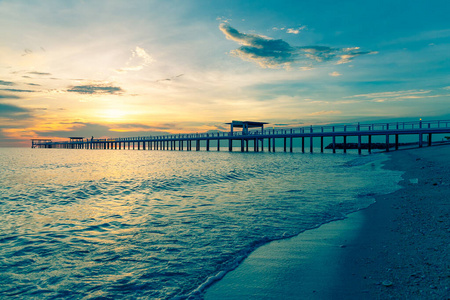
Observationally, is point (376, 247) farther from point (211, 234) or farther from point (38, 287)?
point (38, 287)

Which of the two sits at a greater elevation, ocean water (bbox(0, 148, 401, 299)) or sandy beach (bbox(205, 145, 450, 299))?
sandy beach (bbox(205, 145, 450, 299))

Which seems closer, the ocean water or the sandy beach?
the sandy beach

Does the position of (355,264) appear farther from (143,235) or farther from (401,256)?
(143,235)

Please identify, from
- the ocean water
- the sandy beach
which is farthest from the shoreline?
the ocean water

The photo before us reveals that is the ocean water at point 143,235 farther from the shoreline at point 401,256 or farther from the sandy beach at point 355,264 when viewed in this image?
the shoreline at point 401,256

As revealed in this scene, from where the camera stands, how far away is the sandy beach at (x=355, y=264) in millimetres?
2805

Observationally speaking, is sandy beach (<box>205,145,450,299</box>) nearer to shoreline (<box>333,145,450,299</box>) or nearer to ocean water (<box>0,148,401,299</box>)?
shoreline (<box>333,145,450,299</box>)

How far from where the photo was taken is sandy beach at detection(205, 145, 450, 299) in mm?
2805

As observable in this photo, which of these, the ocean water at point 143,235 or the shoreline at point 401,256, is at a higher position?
the shoreline at point 401,256

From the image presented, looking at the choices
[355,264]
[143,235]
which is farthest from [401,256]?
[143,235]

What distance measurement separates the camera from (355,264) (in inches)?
138

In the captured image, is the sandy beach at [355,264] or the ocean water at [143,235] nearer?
the sandy beach at [355,264]

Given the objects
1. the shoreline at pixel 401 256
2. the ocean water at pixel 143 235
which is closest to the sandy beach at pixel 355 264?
the shoreline at pixel 401 256

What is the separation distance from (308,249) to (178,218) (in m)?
3.38
